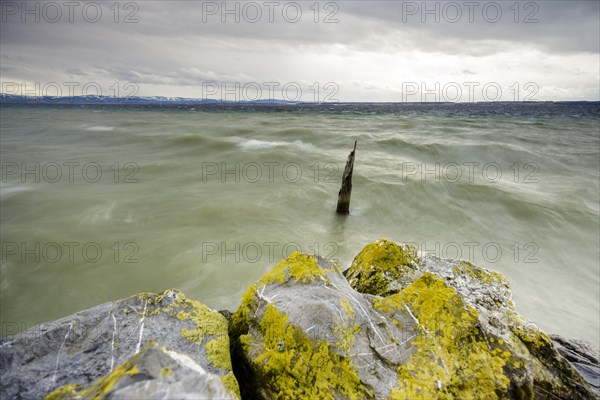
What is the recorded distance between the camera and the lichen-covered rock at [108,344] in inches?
81.5

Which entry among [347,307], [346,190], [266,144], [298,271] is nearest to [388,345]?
[347,307]

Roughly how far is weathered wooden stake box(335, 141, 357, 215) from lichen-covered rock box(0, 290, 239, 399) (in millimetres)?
9421

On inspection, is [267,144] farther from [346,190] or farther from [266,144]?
[346,190]

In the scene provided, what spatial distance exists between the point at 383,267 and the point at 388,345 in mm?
1346

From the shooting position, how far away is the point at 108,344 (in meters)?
2.42

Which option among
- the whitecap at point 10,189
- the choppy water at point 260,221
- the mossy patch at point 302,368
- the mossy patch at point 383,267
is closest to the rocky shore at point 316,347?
the mossy patch at point 302,368

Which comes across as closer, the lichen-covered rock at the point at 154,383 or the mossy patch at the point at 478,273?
the lichen-covered rock at the point at 154,383

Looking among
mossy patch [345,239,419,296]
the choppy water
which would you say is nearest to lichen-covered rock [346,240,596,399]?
mossy patch [345,239,419,296]

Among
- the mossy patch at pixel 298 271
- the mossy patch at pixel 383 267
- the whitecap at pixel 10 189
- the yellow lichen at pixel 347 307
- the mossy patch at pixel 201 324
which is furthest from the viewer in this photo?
the whitecap at pixel 10 189

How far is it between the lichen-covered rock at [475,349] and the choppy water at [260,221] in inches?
205

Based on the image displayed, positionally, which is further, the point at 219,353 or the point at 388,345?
the point at 388,345

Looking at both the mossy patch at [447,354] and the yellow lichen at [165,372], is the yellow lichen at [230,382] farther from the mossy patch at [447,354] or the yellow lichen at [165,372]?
the mossy patch at [447,354]

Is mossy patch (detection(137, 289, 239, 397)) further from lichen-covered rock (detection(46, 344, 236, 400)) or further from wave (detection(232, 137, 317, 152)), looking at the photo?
wave (detection(232, 137, 317, 152))

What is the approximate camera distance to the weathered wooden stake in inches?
459
